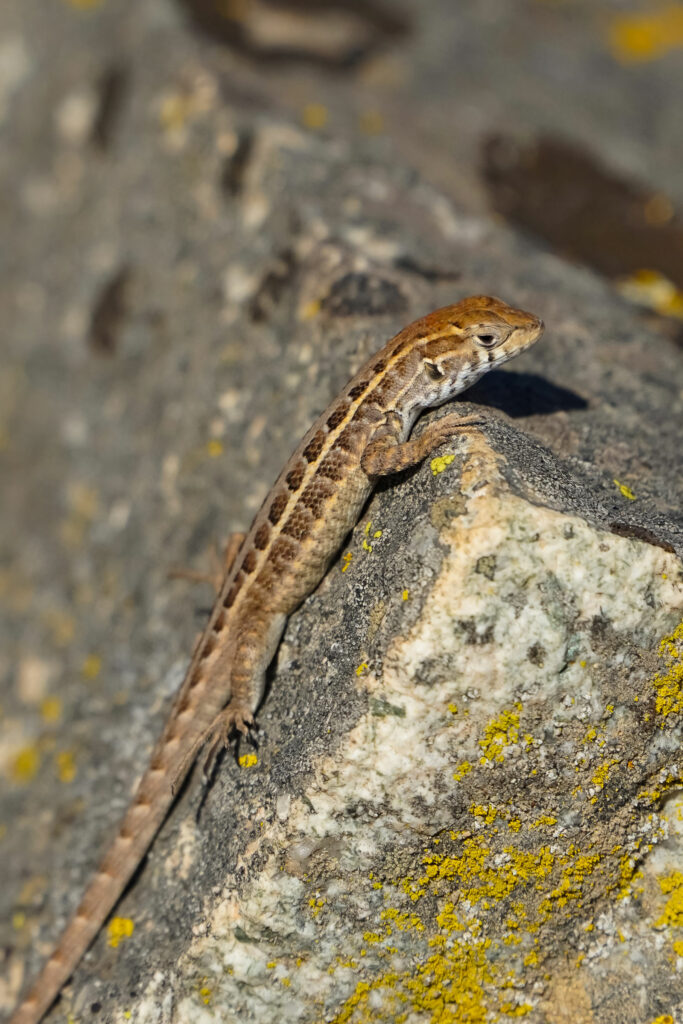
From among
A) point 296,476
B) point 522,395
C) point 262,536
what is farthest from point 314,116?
point 262,536

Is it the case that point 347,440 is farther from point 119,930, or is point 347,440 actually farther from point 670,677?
point 119,930

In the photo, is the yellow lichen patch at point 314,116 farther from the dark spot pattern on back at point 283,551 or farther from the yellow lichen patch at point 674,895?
the yellow lichen patch at point 674,895

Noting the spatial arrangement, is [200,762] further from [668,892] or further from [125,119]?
[125,119]

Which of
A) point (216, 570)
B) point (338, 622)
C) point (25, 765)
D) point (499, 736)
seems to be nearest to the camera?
point (499, 736)

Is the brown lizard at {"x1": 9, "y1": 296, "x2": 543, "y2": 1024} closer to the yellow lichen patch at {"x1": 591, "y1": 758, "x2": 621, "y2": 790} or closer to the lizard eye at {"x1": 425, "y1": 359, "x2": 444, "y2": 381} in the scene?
the lizard eye at {"x1": 425, "y1": 359, "x2": 444, "y2": 381}

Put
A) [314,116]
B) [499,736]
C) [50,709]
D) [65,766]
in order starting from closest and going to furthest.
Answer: [499,736], [65,766], [50,709], [314,116]

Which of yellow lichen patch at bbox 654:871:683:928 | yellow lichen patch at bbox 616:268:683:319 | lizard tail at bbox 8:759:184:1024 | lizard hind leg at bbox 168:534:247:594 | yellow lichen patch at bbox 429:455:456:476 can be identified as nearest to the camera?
yellow lichen patch at bbox 654:871:683:928

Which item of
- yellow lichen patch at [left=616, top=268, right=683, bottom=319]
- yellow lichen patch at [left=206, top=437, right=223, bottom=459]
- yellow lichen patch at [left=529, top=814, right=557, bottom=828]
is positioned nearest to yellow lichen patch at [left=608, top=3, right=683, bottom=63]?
yellow lichen patch at [left=616, top=268, right=683, bottom=319]
